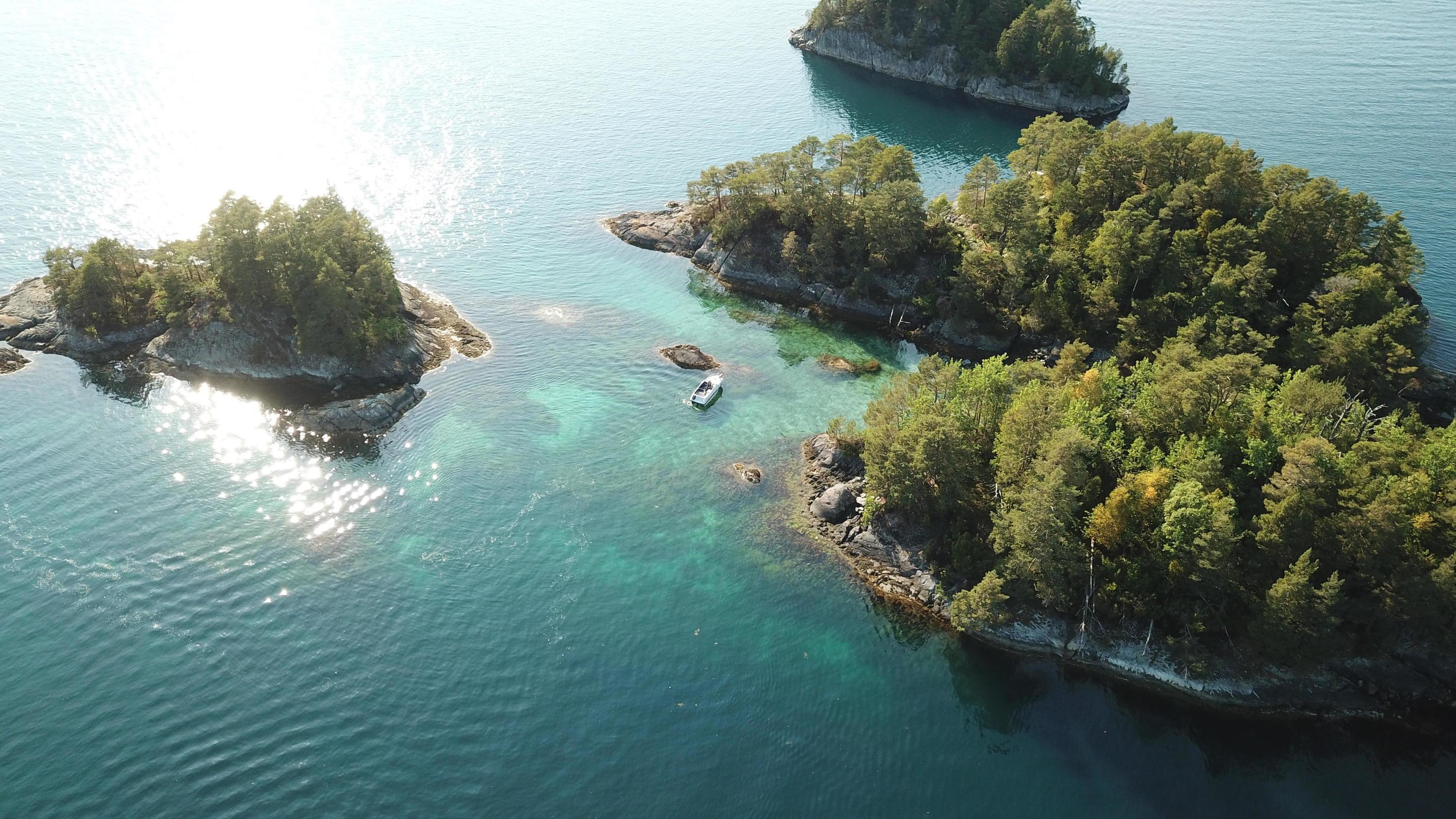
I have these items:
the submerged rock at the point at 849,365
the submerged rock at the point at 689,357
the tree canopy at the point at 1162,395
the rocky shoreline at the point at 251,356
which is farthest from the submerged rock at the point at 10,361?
the submerged rock at the point at 849,365

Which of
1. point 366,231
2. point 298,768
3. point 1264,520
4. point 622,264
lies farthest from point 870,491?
point 366,231

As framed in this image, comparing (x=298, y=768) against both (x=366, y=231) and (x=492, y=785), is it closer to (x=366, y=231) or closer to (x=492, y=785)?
(x=492, y=785)

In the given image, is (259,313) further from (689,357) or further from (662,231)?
(662,231)

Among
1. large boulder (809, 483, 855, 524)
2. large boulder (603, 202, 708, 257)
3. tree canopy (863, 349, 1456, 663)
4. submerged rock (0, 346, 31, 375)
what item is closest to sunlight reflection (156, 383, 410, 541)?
submerged rock (0, 346, 31, 375)

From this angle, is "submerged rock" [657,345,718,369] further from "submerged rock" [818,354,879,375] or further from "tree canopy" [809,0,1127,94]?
"tree canopy" [809,0,1127,94]

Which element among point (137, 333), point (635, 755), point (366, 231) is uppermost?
point (366, 231)

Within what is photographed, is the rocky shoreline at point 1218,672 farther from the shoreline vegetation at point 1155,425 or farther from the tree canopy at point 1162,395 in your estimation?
the tree canopy at point 1162,395
